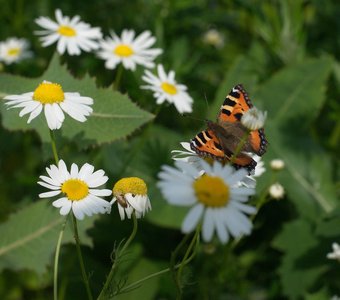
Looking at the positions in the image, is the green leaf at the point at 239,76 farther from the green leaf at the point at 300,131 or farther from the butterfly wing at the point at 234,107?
the butterfly wing at the point at 234,107

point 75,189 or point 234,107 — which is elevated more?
point 234,107

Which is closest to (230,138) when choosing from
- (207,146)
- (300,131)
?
(207,146)

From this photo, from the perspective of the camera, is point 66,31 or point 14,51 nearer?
point 66,31

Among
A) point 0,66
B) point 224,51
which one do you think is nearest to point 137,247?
point 0,66

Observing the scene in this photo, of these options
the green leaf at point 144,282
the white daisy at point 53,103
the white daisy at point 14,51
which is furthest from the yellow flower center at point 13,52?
the white daisy at point 53,103

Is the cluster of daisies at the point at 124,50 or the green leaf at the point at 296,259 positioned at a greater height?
the cluster of daisies at the point at 124,50

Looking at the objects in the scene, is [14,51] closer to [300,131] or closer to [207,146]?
[300,131]
